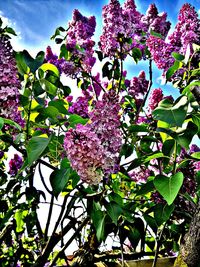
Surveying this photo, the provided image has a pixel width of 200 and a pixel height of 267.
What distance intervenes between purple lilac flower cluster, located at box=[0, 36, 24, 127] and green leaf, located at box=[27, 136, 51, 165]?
0.68ft

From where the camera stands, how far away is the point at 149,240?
6.28 feet

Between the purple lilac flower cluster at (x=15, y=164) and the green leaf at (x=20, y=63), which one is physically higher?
the green leaf at (x=20, y=63)

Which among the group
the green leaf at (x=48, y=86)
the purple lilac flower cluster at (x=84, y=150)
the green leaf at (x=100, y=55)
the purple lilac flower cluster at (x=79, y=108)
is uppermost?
the green leaf at (x=100, y=55)

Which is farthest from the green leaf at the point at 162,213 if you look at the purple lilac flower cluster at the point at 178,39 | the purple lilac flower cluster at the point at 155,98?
the purple lilac flower cluster at the point at 178,39

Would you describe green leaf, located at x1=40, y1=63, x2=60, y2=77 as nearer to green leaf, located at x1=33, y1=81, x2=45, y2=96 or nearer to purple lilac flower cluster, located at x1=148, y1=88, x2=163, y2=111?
green leaf, located at x1=33, y1=81, x2=45, y2=96

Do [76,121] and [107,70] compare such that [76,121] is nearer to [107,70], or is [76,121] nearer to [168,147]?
[168,147]

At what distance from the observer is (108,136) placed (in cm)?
98

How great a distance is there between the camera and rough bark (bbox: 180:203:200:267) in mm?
1007

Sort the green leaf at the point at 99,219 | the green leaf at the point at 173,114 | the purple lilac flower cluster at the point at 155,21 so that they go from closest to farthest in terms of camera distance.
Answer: the green leaf at the point at 173,114, the green leaf at the point at 99,219, the purple lilac flower cluster at the point at 155,21

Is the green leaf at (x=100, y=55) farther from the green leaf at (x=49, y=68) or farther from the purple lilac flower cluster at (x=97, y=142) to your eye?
the purple lilac flower cluster at (x=97, y=142)

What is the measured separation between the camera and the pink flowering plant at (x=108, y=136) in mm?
989

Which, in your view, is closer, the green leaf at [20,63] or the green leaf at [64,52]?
the green leaf at [20,63]

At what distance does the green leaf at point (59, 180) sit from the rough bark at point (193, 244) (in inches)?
14.4

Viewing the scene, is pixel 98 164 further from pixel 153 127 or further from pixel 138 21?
pixel 138 21
